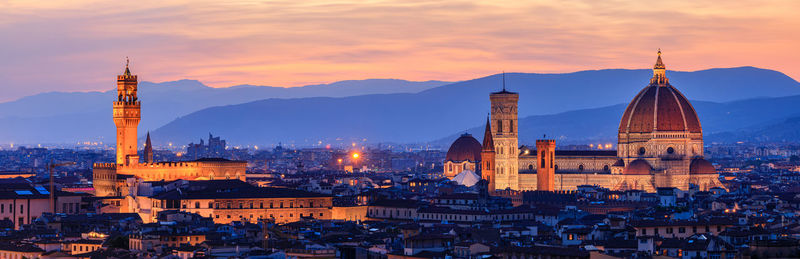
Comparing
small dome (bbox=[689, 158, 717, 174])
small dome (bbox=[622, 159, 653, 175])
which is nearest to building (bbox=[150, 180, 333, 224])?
small dome (bbox=[622, 159, 653, 175])

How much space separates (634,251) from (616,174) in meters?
107

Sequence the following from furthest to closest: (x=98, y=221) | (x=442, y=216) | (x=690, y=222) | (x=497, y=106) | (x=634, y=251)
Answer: (x=497, y=106), (x=442, y=216), (x=98, y=221), (x=690, y=222), (x=634, y=251)

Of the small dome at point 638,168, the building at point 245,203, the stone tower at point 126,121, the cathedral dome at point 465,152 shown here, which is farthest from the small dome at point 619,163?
the building at point 245,203

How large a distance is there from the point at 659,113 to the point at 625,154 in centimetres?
549

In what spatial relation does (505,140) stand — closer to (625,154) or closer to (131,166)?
(625,154)

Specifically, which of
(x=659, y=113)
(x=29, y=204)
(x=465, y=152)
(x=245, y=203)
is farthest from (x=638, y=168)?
(x=29, y=204)

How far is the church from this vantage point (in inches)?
6698

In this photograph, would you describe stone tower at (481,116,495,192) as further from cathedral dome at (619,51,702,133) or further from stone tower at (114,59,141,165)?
stone tower at (114,59,141,165)

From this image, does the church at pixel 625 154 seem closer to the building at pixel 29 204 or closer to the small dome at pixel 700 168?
the small dome at pixel 700 168

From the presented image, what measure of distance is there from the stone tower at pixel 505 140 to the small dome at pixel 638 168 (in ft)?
37.4

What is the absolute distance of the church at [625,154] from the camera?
170125 mm

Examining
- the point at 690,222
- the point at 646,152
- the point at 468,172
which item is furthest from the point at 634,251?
the point at 646,152

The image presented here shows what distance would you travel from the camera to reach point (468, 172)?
543ft

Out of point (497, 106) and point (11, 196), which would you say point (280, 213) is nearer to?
point (11, 196)
